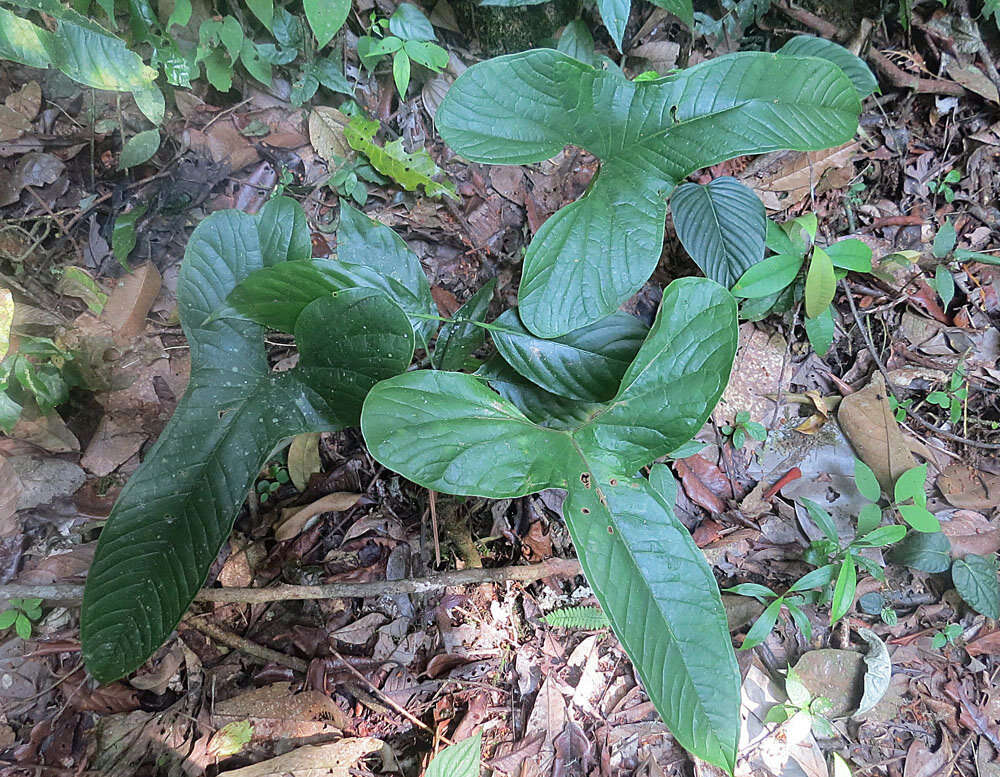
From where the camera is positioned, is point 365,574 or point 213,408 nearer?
point 213,408

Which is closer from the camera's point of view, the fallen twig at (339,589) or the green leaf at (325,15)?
the fallen twig at (339,589)

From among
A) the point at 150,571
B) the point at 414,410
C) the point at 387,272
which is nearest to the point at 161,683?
the point at 150,571

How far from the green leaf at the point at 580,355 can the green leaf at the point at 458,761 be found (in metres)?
0.80

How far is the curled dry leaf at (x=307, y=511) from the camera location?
158 cm

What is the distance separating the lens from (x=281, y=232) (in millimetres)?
1273

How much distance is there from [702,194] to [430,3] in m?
1.08

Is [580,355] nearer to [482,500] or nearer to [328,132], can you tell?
[482,500]

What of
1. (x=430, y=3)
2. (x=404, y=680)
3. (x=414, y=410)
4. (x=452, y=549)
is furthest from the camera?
(x=430, y=3)

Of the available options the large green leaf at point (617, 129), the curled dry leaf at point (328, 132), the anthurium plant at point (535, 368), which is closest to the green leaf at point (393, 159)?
the curled dry leaf at point (328, 132)

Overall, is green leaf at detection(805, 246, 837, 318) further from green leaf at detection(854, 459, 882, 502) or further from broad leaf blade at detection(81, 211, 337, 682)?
broad leaf blade at detection(81, 211, 337, 682)

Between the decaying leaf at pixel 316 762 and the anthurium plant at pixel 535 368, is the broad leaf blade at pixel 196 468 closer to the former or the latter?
the anthurium plant at pixel 535 368

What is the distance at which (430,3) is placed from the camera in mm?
1938

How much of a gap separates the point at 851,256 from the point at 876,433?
0.56 m

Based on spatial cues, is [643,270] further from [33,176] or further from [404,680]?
[33,176]
